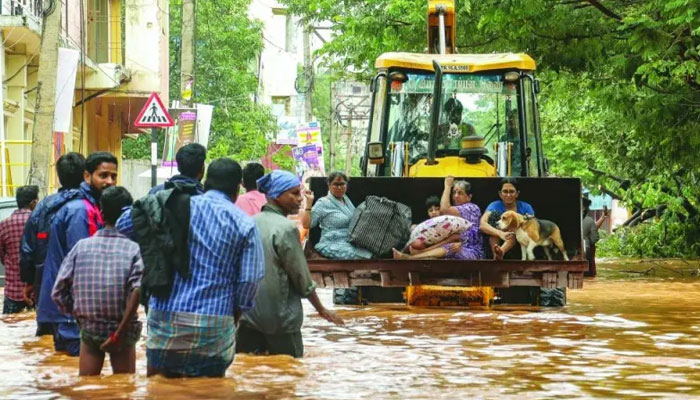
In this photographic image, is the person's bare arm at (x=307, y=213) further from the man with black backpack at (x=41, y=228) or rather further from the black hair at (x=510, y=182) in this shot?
the man with black backpack at (x=41, y=228)

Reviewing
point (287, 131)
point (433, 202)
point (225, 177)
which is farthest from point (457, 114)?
point (287, 131)

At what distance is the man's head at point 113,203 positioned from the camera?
26.6 ft

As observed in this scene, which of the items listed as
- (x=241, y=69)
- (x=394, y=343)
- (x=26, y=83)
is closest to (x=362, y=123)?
(x=241, y=69)

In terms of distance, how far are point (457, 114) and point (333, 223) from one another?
256cm

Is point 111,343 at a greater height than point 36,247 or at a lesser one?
lesser

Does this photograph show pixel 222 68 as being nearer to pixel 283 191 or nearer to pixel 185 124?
pixel 185 124

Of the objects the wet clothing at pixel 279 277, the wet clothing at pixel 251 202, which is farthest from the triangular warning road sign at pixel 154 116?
the wet clothing at pixel 279 277

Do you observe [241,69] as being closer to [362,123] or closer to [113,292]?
[362,123]

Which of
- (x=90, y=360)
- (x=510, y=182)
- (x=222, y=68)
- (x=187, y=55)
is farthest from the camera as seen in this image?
(x=222, y=68)

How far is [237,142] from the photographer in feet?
150

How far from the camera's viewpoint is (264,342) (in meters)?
8.78

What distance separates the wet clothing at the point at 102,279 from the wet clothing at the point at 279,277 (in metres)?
0.91

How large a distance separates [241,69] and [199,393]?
144 ft

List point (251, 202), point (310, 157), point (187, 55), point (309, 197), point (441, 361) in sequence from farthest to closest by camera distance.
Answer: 1. point (310, 157)
2. point (187, 55)
3. point (309, 197)
4. point (251, 202)
5. point (441, 361)
